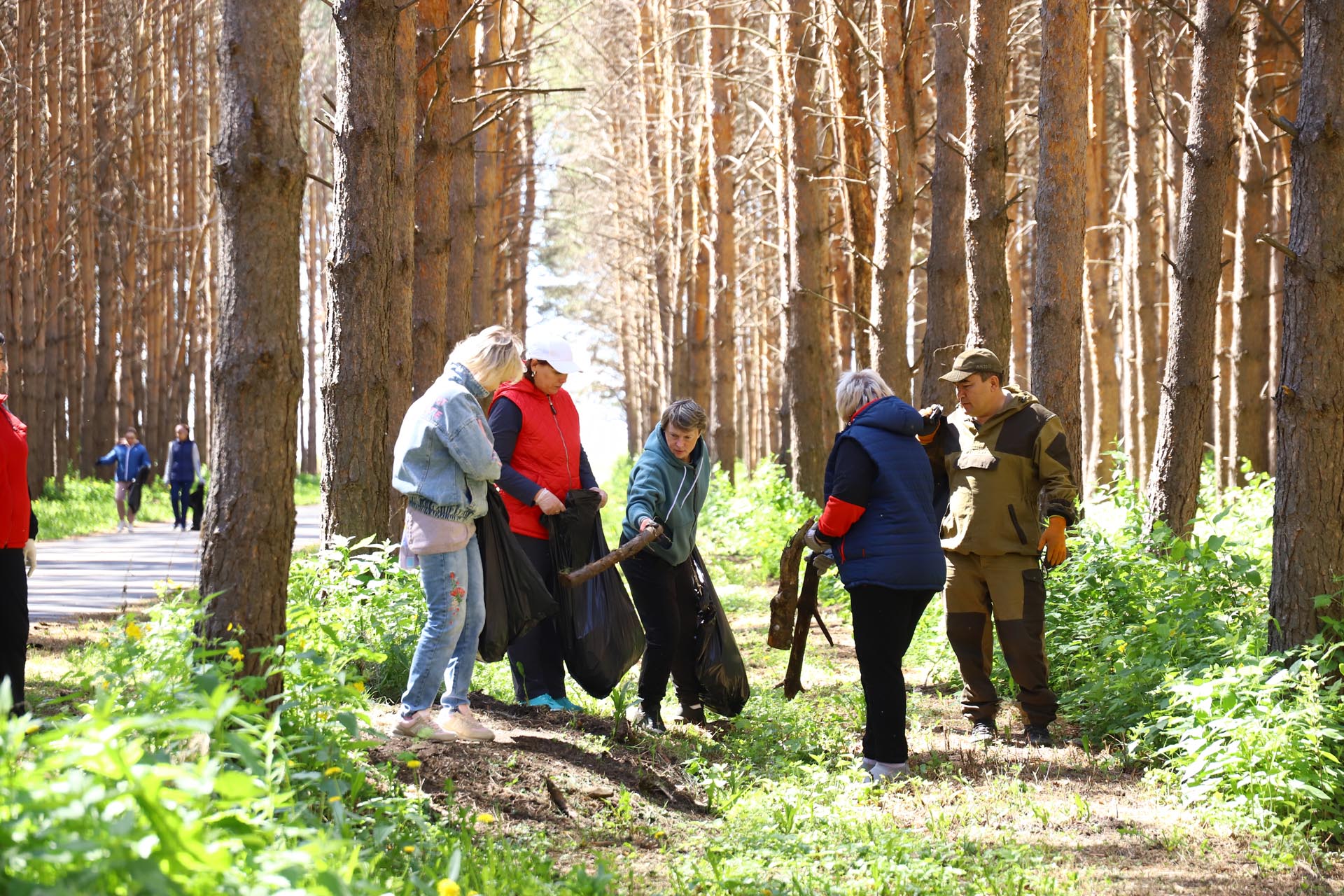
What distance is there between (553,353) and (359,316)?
1429 mm

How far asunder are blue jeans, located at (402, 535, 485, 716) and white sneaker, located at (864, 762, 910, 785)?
1.86 metres

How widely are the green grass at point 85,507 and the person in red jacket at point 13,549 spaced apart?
10.0 metres

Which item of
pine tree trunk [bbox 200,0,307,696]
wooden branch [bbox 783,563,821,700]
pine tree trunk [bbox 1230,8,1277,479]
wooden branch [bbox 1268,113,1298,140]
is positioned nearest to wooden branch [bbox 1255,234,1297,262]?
wooden branch [bbox 1268,113,1298,140]

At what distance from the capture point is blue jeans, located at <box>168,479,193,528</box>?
1961 centimetres

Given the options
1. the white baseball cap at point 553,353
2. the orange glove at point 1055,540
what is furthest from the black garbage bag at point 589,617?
the orange glove at point 1055,540

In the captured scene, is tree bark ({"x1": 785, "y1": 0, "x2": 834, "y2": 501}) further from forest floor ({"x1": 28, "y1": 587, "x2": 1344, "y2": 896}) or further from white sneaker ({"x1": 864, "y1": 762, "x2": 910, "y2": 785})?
white sneaker ({"x1": 864, "y1": 762, "x2": 910, "y2": 785})

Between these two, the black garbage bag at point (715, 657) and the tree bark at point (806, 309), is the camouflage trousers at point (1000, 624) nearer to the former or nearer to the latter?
the black garbage bag at point (715, 657)

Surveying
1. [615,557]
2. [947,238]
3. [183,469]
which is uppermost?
[947,238]

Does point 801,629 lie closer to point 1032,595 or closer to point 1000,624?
point 1000,624

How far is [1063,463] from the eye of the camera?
21.3ft

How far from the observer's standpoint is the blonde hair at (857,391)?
5832 mm

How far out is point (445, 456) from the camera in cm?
549

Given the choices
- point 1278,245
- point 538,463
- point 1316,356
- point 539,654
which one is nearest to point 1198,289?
point 1316,356

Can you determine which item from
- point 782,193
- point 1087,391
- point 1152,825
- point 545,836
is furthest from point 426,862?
point 1087,391
